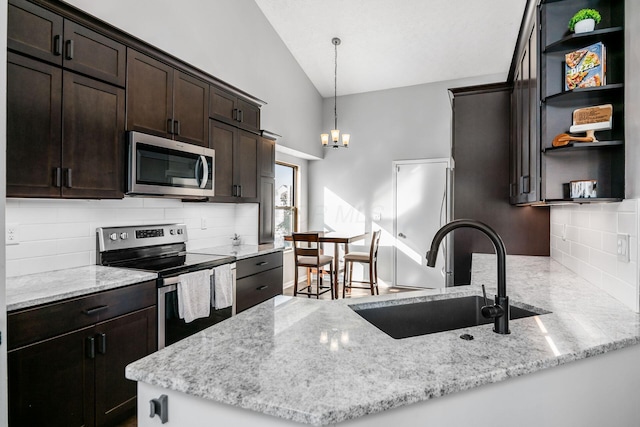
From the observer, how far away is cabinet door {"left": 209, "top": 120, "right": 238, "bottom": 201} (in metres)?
3.32

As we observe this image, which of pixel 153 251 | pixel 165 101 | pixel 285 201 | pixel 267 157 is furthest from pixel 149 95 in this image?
pixel 285 201

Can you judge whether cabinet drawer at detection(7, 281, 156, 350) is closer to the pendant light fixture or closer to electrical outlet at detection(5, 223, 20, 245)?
electrical outlet at detection(5, 223, 20, 245)

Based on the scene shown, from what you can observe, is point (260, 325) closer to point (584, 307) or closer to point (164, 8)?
point (584, 307)

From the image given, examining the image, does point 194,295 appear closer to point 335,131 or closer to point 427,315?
point 427,315

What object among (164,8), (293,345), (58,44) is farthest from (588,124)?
(164,8)

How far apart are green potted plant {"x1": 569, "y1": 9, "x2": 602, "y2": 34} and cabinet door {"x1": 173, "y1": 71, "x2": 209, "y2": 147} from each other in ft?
8.57

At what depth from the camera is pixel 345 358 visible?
3.23 ft

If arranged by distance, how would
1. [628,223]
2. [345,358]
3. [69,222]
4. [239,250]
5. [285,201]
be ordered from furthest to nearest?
[285,201] → [239,250] → [69,222] → [628,223] → [345,358]

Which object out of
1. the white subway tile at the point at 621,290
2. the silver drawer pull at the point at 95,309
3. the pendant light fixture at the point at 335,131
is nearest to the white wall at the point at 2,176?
the silver drawer pull at the point at 95,309

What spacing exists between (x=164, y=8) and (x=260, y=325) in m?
3.05

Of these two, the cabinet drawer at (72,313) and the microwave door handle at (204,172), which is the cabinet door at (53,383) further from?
the microwave door handle at (204,172)

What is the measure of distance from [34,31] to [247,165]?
2082 millimetres

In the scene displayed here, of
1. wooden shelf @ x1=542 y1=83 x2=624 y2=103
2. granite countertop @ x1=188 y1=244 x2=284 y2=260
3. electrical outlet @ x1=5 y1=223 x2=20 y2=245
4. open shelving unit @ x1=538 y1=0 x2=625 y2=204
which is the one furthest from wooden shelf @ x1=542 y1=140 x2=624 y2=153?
electrical outlet @ x1=5 y1=223 x2=20 y2=245

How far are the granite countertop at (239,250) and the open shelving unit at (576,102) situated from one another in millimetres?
2351
